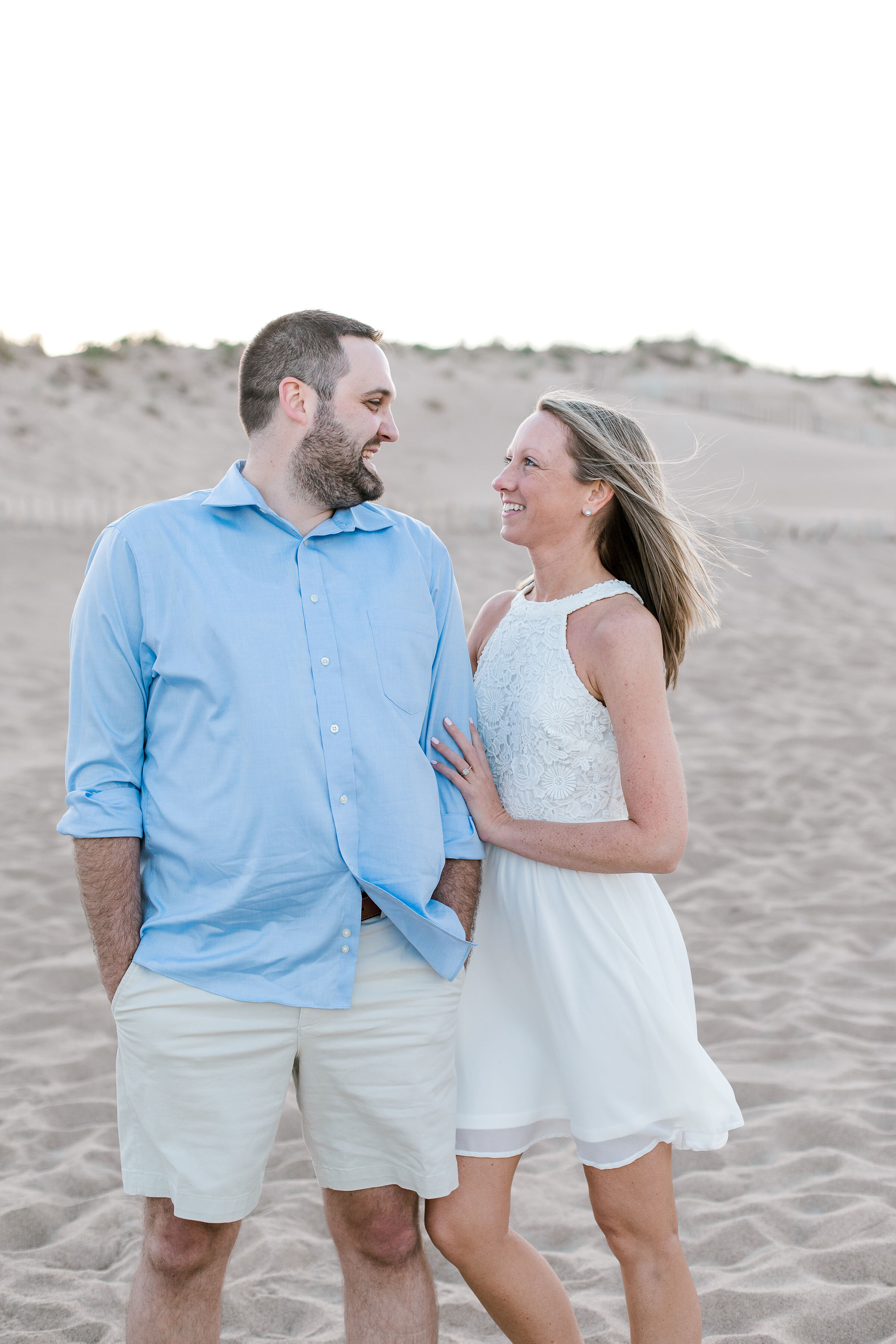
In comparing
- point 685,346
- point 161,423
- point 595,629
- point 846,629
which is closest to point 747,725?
point 846,629

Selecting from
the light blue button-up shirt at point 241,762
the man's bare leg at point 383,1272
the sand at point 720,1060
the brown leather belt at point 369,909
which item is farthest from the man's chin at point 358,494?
the sand at point 720,1060

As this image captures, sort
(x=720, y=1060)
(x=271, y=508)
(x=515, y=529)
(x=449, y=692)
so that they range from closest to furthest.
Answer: (x=271, y=508), (x=449, y=692), (x=515, y=529), (x=720, y=1060)

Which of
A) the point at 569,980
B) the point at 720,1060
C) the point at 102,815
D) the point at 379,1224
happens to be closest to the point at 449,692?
the point at 569,980

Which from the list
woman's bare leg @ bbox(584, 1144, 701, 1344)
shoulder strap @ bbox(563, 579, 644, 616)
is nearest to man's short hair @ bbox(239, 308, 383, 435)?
shoulder strap @ bbox(563, 579, 644, 616)

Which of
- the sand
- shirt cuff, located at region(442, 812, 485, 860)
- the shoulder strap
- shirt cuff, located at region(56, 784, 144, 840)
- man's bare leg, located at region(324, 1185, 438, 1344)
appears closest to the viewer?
shirt cuff, located at region(56, 784, 144, 840)

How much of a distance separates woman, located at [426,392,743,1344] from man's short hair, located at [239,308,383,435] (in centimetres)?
47

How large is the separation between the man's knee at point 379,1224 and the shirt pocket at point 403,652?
3.01 feet

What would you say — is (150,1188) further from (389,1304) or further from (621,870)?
(621,870)

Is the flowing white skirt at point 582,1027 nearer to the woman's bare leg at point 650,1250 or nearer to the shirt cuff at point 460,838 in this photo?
the woman's bare leg at point 650,1250

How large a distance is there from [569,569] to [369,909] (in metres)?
0.86

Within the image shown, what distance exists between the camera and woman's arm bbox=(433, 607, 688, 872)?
215cm

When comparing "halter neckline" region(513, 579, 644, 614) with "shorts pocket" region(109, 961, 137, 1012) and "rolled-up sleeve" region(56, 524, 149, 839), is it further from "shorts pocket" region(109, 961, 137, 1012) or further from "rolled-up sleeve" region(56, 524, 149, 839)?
"shorts pocket" region(109, 961, 137, 1012)

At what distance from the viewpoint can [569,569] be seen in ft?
7.97

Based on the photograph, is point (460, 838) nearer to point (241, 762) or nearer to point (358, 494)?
point (241, 762)
